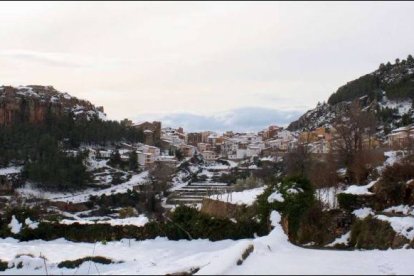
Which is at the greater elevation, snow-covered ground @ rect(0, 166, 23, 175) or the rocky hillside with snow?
the rocky hillside with snow

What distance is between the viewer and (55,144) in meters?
63.1

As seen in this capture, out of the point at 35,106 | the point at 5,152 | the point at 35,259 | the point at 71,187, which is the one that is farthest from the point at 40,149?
the point at 35,259

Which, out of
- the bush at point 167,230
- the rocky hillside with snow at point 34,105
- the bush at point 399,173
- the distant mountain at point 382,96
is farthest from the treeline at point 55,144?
the bush at point 399,173

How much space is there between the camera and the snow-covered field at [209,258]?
670 centimetres

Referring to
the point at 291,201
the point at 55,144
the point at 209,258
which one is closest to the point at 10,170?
the point at 55,144

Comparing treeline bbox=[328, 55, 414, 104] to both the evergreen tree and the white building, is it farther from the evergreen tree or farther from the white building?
the evergreen tree

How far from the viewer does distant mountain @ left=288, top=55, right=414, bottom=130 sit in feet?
189

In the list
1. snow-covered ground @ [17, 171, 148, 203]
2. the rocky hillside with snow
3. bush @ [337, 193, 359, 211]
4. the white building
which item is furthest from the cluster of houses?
bush @ [337, 193, 359, 211]

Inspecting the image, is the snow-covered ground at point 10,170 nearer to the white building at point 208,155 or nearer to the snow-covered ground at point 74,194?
the snow-covered ground at point 74,194

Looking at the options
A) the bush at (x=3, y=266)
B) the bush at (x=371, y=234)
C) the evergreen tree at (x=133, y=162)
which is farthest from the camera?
the evergreen tree at (x=133, y=162)

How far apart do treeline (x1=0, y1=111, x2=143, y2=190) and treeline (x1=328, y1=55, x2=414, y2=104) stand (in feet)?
126

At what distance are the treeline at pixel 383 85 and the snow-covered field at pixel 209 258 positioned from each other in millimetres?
56128

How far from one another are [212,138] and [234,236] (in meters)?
100

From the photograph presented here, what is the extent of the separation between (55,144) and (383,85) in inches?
1911
